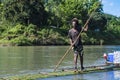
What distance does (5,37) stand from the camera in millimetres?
79500

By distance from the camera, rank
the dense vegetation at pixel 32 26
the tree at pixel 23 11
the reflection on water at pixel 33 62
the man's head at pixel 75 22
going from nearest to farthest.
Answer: the man's head at pixel 75 22 < the reflection on water at pixel 33 62 < the dense vegetation at pixel 32 26 < the tree at pixel 23 11

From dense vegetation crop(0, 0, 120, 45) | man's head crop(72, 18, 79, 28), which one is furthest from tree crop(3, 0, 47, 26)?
man's head crop(72, 18, 79, 28)

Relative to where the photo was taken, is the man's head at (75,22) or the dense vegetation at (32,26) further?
the dense vegetation at (32,26)

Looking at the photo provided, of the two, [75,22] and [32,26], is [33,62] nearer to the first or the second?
[75,22]

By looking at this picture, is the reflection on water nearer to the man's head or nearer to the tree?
the man's head

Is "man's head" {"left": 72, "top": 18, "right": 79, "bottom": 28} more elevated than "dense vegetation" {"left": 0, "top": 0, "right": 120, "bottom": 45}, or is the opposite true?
"man's head" {"left": 72, "top": 18, "right": 79, "bottom": 28}

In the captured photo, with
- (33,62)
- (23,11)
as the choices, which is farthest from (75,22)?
(23,11)

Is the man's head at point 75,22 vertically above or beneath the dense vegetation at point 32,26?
above

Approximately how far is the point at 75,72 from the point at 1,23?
7651cm

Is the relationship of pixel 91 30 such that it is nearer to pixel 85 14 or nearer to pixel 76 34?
pixel 85 14

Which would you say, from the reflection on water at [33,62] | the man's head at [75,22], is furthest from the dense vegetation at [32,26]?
the man's head at [75,22]

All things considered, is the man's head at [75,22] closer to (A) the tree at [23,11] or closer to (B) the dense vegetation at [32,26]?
(B) the dense vegetation at [32,26]

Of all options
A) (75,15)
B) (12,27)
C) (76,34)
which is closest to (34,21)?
(12,27)

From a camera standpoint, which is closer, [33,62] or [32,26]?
[33,62]
